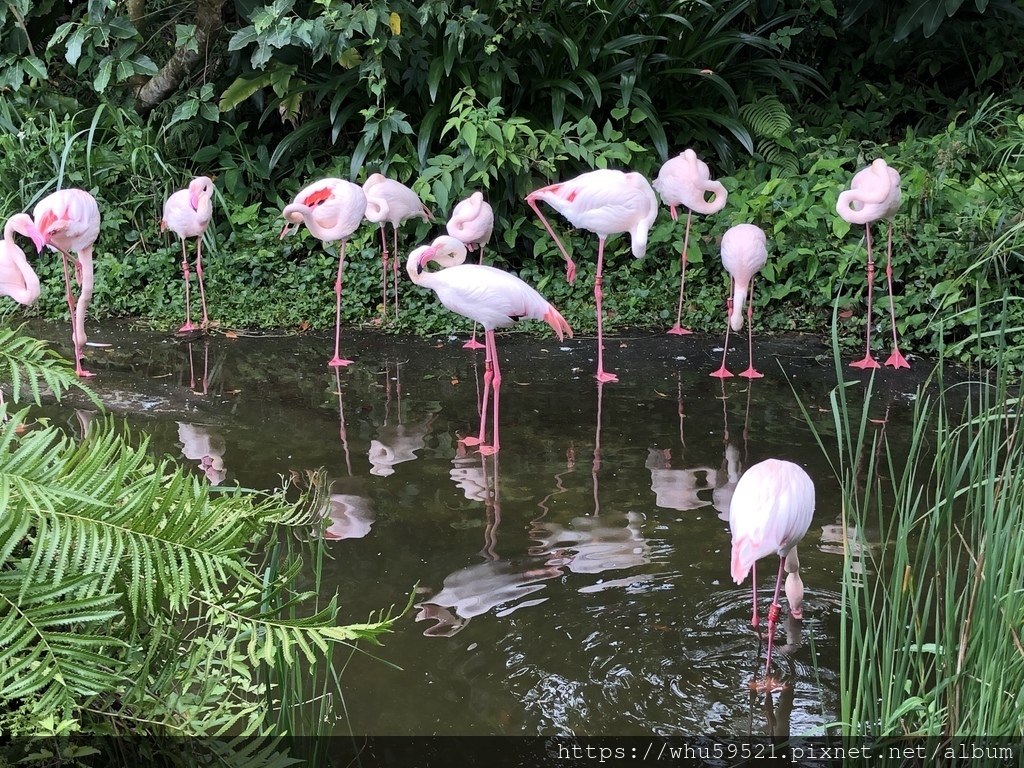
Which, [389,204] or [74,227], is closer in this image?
[74,227]

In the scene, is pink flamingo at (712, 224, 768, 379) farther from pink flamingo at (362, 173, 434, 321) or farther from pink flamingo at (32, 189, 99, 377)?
pink flamingo at (32, 189, 99, 377)

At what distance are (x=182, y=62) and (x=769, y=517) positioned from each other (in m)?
6.29

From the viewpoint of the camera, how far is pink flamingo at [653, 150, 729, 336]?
6227mm

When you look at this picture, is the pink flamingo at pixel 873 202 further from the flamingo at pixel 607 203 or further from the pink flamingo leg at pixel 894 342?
the flamingo at pixel 607 203

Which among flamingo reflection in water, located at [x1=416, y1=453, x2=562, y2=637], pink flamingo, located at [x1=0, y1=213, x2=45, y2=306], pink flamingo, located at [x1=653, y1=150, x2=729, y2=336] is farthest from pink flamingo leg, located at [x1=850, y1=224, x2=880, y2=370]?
pink flamingo, located at [x1=0, y1=213, x2=45, y2=306]

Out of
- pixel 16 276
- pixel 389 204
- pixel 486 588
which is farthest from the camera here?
pixel 389 204

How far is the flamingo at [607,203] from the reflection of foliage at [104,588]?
4205 millimetres

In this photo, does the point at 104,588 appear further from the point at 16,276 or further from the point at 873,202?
the point at 873,202

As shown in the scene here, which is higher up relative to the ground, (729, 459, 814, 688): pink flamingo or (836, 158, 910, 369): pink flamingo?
(836, 158, 910, 369): pink flamingo

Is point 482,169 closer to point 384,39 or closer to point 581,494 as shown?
point 384,39

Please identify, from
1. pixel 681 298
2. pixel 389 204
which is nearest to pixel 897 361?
pixel 681 298

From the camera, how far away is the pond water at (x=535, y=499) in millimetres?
2771

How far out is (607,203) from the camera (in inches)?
226

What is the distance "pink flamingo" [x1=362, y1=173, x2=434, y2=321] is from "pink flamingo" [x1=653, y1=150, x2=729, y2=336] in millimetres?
1559
